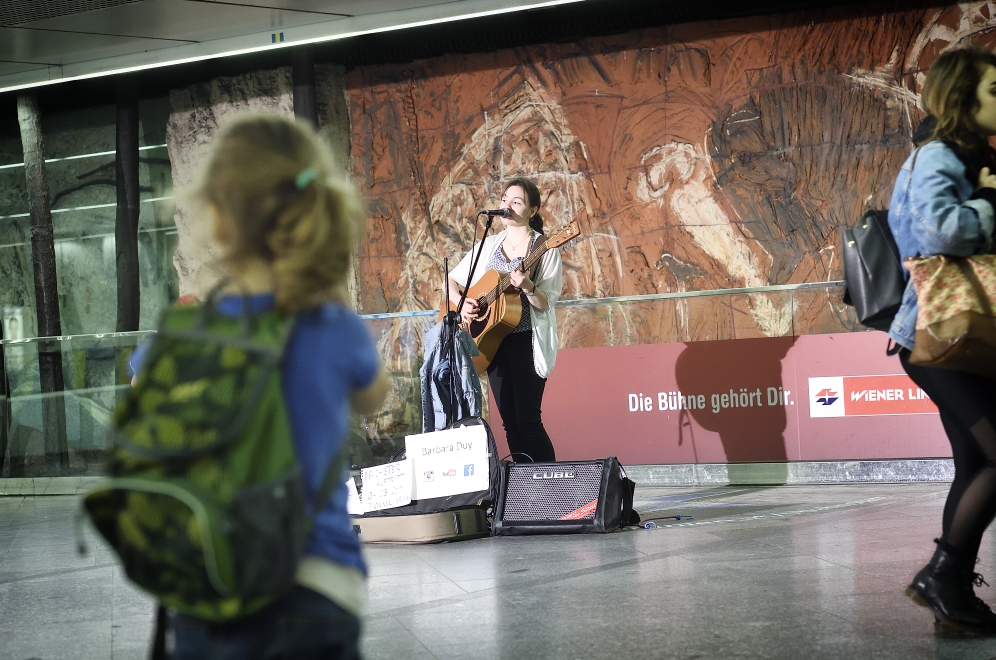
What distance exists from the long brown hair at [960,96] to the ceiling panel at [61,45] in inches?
337

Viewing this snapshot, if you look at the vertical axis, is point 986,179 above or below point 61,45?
below

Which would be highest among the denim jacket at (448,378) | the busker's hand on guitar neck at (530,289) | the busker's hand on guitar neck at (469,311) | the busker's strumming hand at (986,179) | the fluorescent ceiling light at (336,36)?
the fluorescent ceiling light at (336,36)

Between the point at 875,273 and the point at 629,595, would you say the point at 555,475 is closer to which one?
the point at 629,595

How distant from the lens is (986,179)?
3.17 m

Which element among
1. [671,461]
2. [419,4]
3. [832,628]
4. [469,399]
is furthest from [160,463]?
[419,4]

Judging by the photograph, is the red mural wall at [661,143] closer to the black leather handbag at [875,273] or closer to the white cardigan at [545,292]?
the white cardigan at [545,292]

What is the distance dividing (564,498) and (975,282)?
2.93 m

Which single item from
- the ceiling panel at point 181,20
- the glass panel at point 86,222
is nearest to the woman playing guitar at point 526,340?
the ceiling panel at point 181,20

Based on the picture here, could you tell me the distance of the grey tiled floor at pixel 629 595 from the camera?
Answer: 3.22m

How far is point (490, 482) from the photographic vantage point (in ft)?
18.9

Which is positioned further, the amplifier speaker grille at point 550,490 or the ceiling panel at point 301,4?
the ceiling panel at point 301,4

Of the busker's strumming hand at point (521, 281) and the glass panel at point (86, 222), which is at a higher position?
the glass panel at point (86, 222)

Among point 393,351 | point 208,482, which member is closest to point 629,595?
point 208,482

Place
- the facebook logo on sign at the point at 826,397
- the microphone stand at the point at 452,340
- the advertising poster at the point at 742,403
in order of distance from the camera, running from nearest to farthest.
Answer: the microphone stand at the point at 452,340 → the advertising poster at the point at 742,403 → the facebook logo on sign at the point at 826,397
